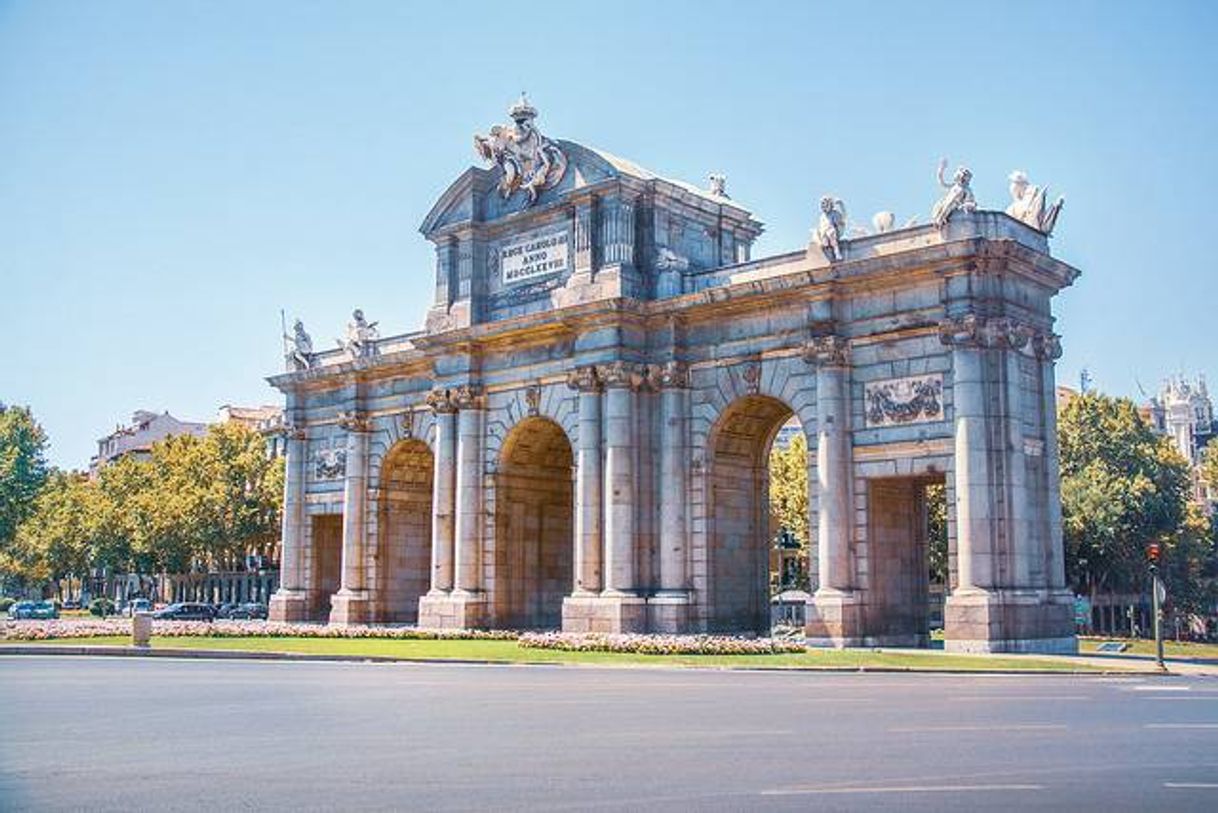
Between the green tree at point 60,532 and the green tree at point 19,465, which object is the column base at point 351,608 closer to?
the green tree at point 19,465

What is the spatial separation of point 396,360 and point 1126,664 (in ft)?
108

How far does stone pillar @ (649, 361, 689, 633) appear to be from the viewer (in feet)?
144

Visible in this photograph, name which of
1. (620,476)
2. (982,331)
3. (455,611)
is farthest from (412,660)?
(982,331)

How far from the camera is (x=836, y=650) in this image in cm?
3716

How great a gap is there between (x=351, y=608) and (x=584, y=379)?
17134 mm

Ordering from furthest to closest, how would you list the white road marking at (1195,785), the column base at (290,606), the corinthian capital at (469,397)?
the column base at (290,606), the corinthian capital at (469,397), the white road marking at (1195,785)

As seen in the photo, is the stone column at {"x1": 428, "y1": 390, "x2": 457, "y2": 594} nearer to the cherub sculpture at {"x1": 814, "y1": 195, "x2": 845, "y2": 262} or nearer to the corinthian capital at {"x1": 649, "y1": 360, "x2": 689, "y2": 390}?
the corinthian capital at {"x1": 649, "y1": 360, "x2": 689, "y2": 390}

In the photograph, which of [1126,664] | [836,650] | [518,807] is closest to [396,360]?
[836,650]

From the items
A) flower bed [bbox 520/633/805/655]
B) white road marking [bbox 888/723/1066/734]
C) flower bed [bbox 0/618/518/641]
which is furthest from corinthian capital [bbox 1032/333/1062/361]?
white road marking [bbox 888/723/1066/734]

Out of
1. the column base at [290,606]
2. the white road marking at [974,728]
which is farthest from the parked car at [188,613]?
the white road marking at [974,728]

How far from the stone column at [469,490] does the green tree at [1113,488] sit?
40891 mm

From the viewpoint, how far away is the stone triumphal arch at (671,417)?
1500 inches

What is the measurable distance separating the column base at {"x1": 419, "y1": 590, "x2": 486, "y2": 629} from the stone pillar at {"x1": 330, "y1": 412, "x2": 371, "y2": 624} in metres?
6.40

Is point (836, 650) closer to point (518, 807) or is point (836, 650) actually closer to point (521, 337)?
point (521, 337)
